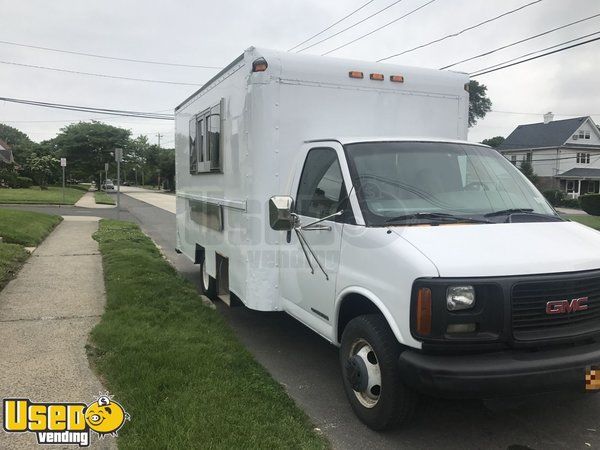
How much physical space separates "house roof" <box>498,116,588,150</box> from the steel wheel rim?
57.6 meters

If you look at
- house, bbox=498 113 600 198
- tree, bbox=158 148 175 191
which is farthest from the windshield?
tree, bbox=158 148 175 191

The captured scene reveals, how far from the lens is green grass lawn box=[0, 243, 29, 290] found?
8.12 m

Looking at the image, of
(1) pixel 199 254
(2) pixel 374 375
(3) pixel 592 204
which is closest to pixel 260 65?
(2) pixel 374 375

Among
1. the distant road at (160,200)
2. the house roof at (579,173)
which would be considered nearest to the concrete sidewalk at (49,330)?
the distant road at (160,200)

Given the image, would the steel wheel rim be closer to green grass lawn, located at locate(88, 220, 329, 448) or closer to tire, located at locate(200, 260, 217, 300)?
green grass lawn, located at locate(88, 220, 329, 448)

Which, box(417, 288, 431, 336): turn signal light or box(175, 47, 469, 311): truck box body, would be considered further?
box(175, 47, 469, 311): truck box body

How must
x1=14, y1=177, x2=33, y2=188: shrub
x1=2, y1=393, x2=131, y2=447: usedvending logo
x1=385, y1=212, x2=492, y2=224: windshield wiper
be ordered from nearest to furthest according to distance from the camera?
x1=2, y1=393, x2=131, y2=447: usedvending logo
x1=385, y1=212, x2=492, y2=224: windshield wiper
x1=14, y1=177, x2=33, y2=188: shrub

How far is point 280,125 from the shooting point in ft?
16.5

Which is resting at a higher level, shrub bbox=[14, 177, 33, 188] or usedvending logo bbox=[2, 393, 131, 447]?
shrub bbox=[14, 177, 33, 188]

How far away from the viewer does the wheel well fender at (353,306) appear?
3.56m

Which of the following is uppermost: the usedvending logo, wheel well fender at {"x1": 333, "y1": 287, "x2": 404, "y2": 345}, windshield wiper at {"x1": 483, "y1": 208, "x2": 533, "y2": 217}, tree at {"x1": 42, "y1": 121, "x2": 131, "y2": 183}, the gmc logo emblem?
tree at {"x1": 42, "y1": 121, "x2": 131, "y2": 183}

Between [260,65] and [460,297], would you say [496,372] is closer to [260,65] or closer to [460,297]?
[460,297]

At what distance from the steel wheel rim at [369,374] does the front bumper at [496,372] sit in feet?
1.32

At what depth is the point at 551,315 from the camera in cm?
325
